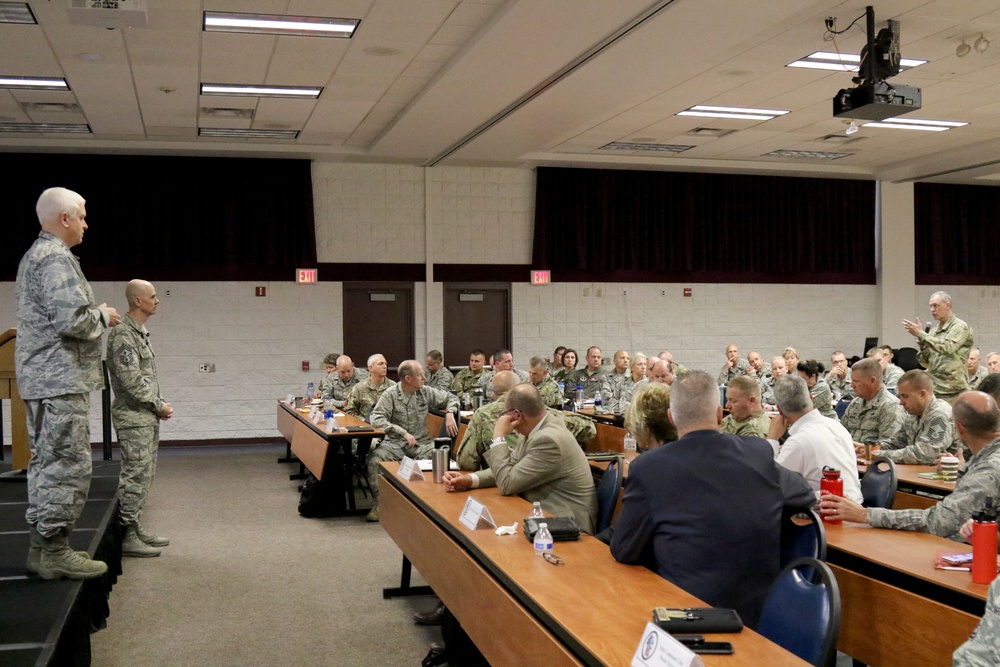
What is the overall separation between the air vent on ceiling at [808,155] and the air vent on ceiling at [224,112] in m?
6.76

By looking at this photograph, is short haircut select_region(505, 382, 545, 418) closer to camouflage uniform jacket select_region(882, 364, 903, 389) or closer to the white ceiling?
the white ceiling

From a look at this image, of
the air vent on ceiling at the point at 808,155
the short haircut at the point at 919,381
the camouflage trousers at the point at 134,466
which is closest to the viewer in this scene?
the short haircut at the point at 919,381

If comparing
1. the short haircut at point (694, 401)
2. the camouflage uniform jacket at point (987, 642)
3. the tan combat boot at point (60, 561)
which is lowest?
the tan combat boot at point (60, 561)

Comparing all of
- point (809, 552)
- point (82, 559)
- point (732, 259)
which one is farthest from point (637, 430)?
point (732, 259)

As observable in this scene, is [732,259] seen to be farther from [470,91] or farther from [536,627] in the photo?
[536,627]

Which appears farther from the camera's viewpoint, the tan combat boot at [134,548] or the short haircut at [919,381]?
the tan combat boot at [134,548]

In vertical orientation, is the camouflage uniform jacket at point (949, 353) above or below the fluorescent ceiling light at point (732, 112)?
below

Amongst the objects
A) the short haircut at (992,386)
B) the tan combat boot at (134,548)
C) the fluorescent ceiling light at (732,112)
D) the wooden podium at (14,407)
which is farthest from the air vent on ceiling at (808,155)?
the wooden podium at (14,407)

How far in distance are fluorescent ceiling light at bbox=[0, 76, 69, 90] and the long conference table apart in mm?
6331

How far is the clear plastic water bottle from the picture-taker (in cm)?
312

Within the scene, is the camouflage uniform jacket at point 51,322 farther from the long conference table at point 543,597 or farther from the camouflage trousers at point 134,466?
the camouflage trousers at point 134,466

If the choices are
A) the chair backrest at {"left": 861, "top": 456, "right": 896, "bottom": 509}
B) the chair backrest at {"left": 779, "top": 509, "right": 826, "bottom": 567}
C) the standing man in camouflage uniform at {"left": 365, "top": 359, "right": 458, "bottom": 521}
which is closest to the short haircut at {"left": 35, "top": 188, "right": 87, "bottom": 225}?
the chair backrest at {"left": 779, "top": 509, "right": 826, "bottom": 567}

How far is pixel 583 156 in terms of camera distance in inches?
485

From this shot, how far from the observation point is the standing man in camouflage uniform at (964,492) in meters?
3.20
